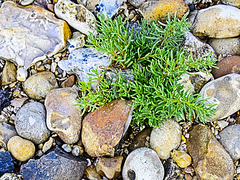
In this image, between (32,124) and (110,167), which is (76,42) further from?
(110,167)

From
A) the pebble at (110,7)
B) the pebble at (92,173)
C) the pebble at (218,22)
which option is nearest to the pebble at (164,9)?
the pebble at (218,22)

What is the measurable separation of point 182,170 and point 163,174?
319mm

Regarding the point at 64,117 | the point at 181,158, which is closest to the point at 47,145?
the point at 64,117

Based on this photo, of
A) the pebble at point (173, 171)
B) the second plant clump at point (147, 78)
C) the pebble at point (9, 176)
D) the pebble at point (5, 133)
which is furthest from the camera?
the pebble at point (5, 133)

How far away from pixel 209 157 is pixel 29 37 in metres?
3.35

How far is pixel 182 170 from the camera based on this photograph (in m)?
3.78

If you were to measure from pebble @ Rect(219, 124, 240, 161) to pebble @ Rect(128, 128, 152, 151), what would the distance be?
108 centimetres

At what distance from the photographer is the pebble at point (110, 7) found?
4.23 metres

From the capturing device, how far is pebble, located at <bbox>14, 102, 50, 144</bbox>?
12.9 feet

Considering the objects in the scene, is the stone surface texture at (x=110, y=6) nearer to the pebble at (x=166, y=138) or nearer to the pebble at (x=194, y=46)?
the pebble at (x=194, y=46)

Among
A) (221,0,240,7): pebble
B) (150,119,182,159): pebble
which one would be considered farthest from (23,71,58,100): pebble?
(221,0,240,7): pebble

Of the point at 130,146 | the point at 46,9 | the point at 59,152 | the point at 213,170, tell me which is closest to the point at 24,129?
the point at 59,152

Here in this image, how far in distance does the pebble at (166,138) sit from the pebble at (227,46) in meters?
1.44

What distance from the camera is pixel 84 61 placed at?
407 centimetres
